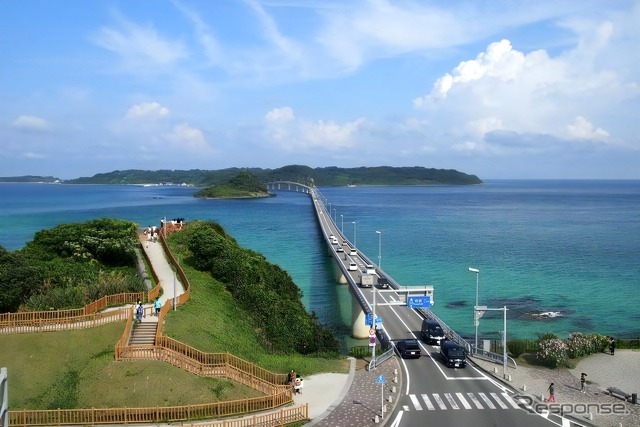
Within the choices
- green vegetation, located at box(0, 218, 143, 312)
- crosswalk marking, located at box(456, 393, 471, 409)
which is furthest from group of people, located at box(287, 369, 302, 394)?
green vegetation, located at box(0, 218, 143, 312)

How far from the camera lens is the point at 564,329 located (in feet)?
149

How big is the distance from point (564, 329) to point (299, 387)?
31.4 m

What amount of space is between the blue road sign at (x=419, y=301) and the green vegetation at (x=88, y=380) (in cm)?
1457

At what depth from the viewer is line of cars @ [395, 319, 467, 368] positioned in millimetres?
28188

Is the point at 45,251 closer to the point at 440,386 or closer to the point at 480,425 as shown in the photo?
the point at 440,386

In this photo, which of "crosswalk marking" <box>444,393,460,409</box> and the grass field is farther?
the grass field

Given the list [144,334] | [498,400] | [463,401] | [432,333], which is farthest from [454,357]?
[144,334]

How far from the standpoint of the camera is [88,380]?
68.0 feet

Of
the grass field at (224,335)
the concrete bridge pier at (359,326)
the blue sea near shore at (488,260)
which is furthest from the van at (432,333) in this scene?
the blue sea near shore at (488,260)

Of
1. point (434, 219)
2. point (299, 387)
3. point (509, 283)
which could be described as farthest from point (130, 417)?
point (434, 219)

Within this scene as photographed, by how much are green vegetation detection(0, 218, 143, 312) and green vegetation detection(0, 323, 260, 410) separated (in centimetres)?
452

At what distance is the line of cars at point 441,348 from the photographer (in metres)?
28.2

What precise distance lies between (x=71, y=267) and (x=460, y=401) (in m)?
26.9

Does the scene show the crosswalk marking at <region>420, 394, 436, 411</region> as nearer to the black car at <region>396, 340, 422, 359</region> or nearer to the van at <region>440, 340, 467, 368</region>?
the van at <region>440, 340, 467, 368</region>
